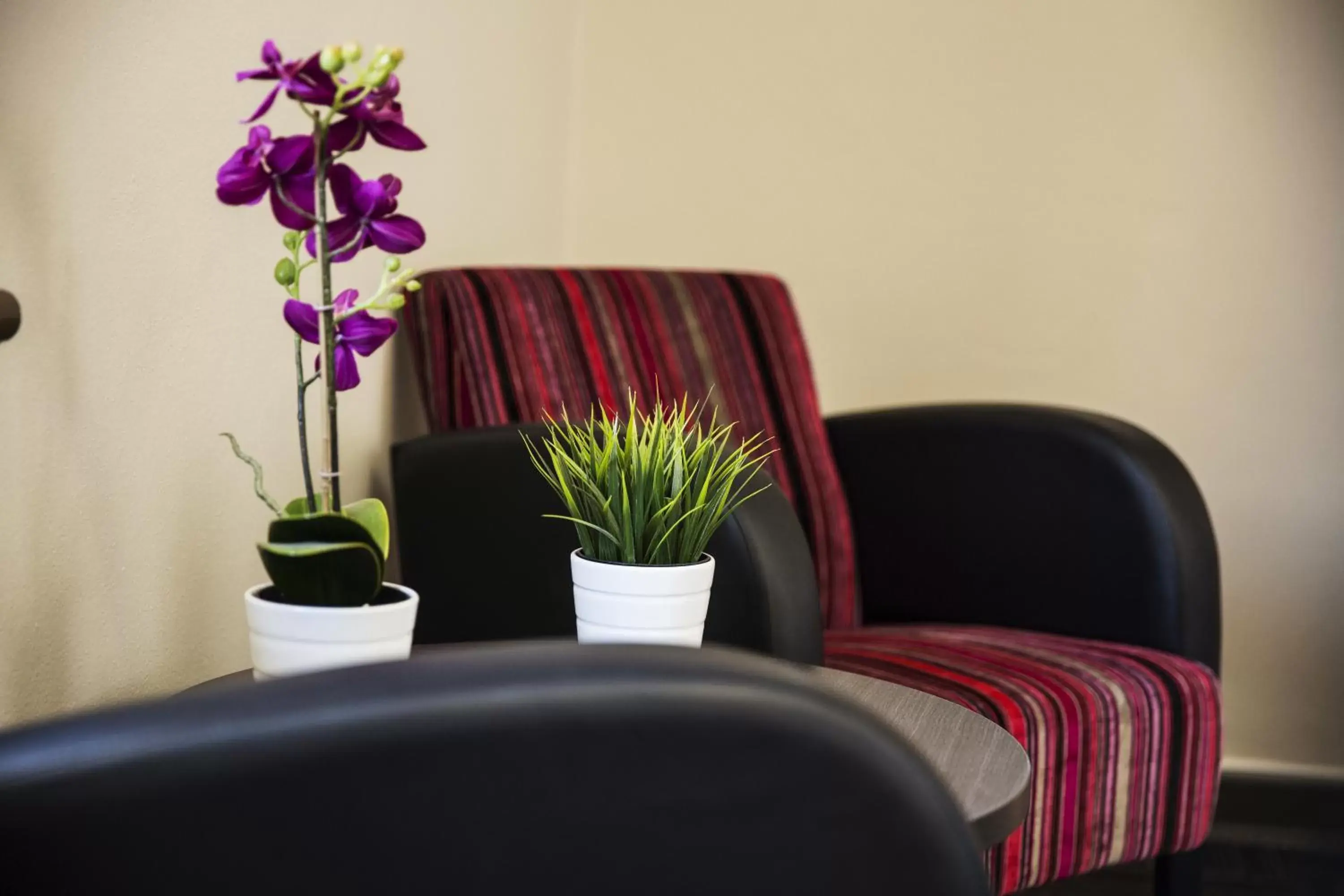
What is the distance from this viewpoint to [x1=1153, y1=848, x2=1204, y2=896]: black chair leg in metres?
1.46

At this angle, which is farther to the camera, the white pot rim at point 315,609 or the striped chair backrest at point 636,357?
the striped chair backrest at point 636,357

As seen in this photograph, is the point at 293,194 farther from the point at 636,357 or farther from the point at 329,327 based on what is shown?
the point at 636,357

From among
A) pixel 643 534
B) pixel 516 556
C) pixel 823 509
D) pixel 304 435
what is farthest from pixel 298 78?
pixel 823 509

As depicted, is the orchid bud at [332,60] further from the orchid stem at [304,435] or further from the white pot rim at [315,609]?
the white pot rim at [315,609]

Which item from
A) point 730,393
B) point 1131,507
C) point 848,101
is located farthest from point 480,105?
point 1131,507

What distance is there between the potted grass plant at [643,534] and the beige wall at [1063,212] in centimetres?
138

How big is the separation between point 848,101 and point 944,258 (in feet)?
Answer: 1.04

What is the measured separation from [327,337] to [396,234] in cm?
8

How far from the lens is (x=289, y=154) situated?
0.77 metres

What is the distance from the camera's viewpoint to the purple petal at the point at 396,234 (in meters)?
0.81

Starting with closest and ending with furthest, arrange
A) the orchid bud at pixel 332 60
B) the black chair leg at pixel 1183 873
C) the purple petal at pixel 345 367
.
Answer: the orchid bud at pixel 332 60 → the purple petal at pixel 345 367 → the black chair leg at pixel 1183 873

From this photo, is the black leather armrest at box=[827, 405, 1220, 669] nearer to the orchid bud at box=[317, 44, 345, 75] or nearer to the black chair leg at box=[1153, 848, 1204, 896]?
the black chair leg at box=[1153, 848, 1204, 896]

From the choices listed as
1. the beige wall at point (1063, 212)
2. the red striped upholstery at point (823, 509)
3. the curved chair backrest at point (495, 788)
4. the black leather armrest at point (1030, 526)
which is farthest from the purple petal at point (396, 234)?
the beige wall at point (1063, 212)

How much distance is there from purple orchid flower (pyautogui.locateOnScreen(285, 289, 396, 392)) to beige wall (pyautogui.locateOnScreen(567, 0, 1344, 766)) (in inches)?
59.2
